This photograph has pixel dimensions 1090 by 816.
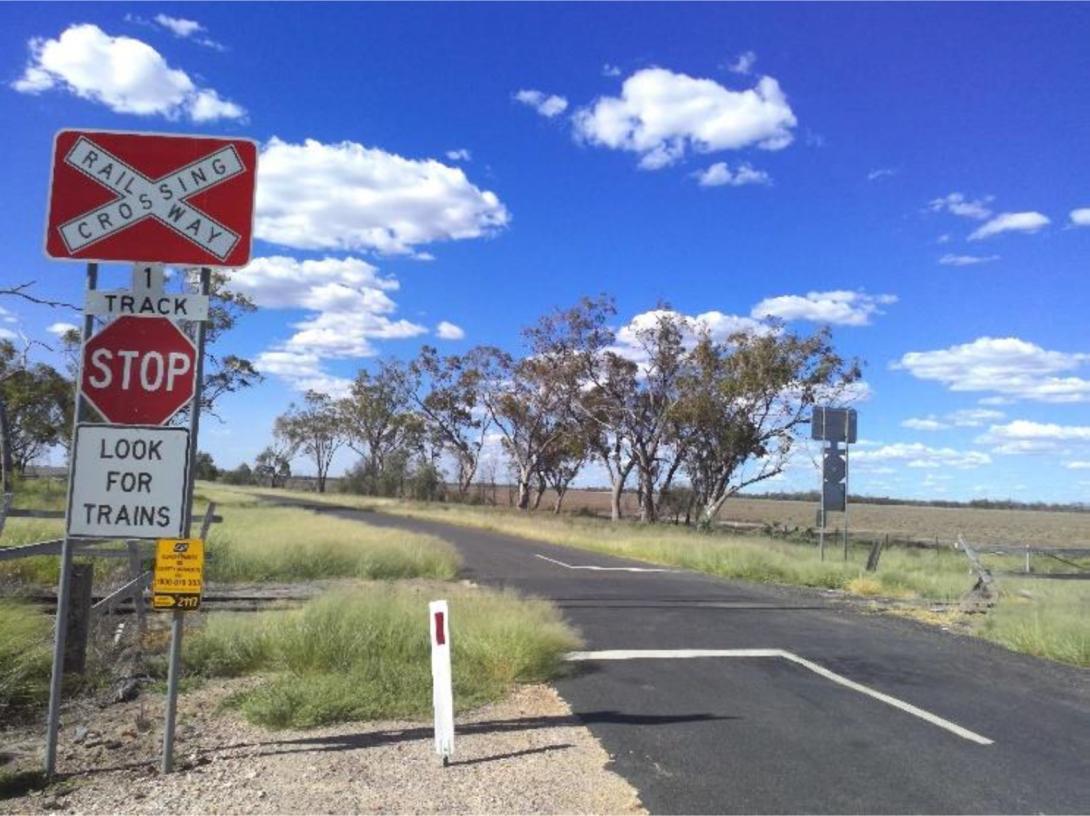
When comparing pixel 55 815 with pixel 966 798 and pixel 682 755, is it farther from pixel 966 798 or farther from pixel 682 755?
pixel 966 798

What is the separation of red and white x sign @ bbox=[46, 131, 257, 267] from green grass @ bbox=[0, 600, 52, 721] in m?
3.16

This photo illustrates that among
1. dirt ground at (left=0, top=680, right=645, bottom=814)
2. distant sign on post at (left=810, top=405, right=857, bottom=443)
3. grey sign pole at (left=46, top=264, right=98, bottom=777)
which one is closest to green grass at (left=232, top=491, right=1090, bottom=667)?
distant sign on post at (left=810, top=405, right=857, bottom=443)

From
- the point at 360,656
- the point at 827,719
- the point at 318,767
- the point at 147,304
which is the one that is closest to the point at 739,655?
the point at 827,719

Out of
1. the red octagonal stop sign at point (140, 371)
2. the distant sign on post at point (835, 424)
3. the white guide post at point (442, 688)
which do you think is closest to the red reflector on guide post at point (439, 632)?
the white guide post at point (442, 688)

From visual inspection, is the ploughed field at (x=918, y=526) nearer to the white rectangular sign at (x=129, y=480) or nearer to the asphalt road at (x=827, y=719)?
the asphalt road at (x=827, y=719)

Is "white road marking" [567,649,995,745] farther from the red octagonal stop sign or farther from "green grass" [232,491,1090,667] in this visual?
the red octagonal stop sign

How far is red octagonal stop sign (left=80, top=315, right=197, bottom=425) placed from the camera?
5.49m

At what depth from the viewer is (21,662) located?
22.5ft

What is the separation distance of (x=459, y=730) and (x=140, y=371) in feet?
10.8

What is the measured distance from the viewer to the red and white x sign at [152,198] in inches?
221

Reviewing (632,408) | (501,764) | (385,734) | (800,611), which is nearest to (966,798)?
(501,764)

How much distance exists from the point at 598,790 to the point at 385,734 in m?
1.74

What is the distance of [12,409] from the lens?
4184 cm

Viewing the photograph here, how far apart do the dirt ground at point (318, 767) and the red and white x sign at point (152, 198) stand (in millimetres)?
3109
